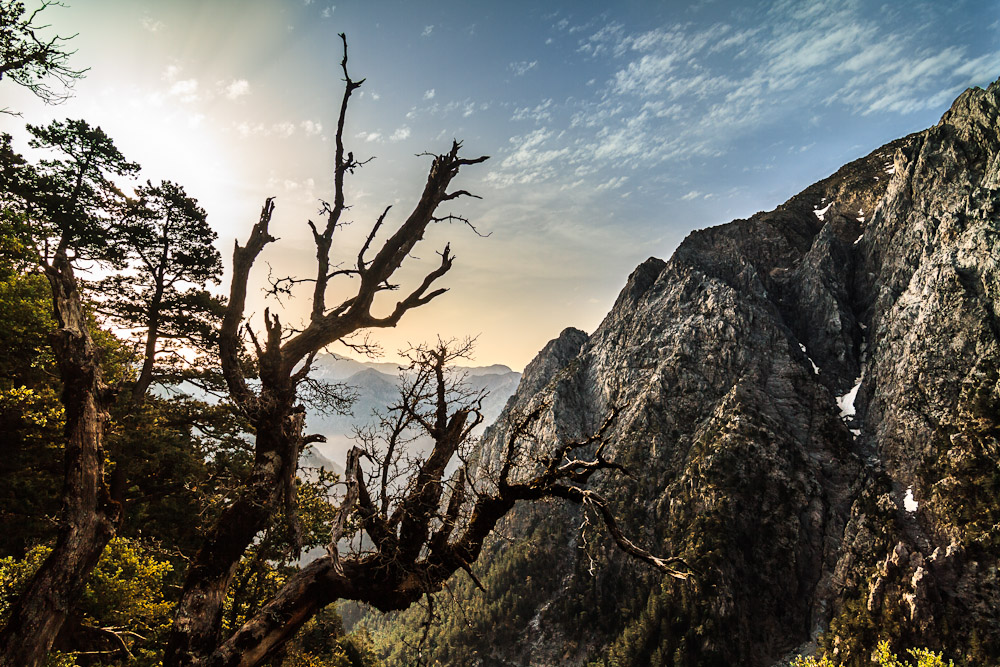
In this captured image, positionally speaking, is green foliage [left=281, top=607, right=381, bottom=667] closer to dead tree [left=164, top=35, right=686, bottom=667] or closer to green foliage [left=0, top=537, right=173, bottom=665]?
green foliage [left=0, top=537, right=173, bottom=665]

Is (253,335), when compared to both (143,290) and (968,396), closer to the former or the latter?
(143,290)

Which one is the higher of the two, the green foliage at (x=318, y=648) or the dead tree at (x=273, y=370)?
the dead tree at (x=273, y=370)

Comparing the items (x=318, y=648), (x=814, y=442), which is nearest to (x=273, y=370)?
(x=318, y=648)

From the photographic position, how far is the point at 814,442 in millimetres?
117938

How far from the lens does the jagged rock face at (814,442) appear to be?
282 ft

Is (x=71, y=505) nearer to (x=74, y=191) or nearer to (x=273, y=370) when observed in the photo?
(x=273, y=370)

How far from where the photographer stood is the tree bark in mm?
5492

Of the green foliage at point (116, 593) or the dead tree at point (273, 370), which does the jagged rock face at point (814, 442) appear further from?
the dead tree at point (273, 370)

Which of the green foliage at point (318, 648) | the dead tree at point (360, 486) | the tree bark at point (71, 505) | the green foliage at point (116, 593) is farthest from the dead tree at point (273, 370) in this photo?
the green foliage at point (318, 648)

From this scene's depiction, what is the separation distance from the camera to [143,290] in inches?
773

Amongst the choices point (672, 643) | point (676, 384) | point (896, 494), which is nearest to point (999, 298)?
point (896, 494)

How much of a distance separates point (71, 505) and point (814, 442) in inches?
5818

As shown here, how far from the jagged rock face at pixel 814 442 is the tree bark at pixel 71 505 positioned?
6687 cm

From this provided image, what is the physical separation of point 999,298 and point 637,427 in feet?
285
